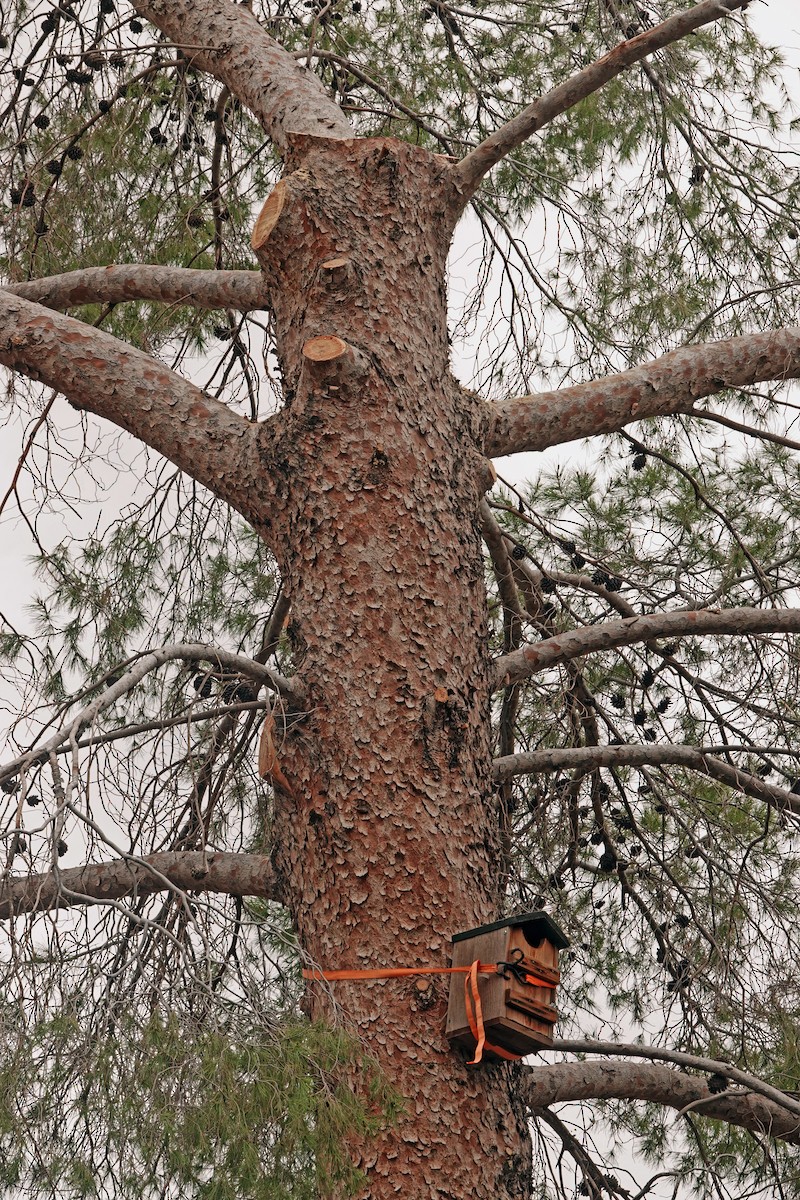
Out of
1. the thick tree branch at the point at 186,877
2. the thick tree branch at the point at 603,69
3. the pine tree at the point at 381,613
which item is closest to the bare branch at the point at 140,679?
the pine tree at the point at 381,613

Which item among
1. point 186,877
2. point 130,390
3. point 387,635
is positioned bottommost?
point 186,877

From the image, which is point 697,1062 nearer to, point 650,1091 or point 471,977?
point 650,1091

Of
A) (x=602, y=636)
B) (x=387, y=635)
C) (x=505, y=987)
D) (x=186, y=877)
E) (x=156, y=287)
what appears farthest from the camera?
(x=156, y=287)

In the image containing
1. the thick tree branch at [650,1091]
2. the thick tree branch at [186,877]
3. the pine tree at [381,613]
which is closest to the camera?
the pine tree at [381,613]

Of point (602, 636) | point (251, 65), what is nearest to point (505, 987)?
point (602, 636)

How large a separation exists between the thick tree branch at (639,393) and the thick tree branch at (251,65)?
0.71 metres

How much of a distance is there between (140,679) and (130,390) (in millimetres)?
731

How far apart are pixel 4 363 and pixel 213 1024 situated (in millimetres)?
1475

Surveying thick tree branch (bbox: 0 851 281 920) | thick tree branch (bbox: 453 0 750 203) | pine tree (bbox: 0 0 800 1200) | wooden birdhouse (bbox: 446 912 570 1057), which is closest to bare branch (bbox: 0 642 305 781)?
pine tree (bbox: 0 0 800 1200)

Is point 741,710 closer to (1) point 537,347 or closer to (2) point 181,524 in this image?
(1) point 537,347

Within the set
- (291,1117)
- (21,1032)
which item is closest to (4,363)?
(21,1032)

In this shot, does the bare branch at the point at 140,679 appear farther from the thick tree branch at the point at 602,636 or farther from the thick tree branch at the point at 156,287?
the thick tree branch at the point at 156,287

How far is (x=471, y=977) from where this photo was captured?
7.00ft

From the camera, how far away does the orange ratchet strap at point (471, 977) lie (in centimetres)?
211
